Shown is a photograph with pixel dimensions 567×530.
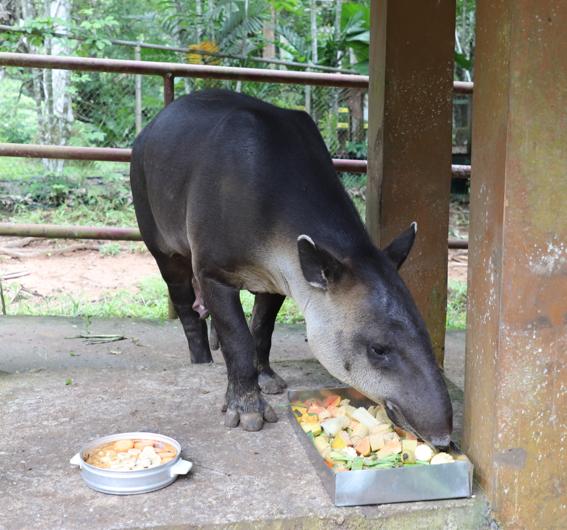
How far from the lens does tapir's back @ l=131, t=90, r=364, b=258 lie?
3.46 m

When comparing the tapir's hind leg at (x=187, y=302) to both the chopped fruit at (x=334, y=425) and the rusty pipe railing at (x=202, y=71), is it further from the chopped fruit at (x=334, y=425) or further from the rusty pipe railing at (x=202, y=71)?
the chopped fruit at (x=334, y=425)

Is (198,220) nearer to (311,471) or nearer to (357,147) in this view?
(311,471)

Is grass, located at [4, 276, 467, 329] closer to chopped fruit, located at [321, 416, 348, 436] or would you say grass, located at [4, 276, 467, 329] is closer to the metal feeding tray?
chopped fruit, located at [321, 416, 348, 436]

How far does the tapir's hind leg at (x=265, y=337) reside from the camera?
401cm

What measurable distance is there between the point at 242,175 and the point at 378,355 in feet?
3.53

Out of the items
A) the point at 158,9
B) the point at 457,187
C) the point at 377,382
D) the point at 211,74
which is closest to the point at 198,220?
the point at 377,382

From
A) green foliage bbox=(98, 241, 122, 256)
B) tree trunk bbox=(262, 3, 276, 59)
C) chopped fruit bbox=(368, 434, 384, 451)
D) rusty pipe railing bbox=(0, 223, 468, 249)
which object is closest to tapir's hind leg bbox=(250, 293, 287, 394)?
chopped fruit bbox=(368, 434, 384, 451)

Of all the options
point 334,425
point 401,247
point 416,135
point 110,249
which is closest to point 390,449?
point 334,425

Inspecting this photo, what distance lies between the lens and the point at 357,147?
1144 centimetres

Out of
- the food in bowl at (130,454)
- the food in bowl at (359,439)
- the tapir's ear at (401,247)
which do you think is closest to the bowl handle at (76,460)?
the food in bowl at (130,454)

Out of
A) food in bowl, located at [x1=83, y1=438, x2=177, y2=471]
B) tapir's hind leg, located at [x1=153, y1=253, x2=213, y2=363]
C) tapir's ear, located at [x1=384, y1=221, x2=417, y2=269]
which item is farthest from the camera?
tapir's hind leg, located at [x1=153, y1=253, x2=213, y2=363]

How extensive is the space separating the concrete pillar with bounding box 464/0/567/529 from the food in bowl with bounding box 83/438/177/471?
1.14m

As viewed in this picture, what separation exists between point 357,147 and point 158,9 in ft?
17.5

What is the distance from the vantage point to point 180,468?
288 centimetres
